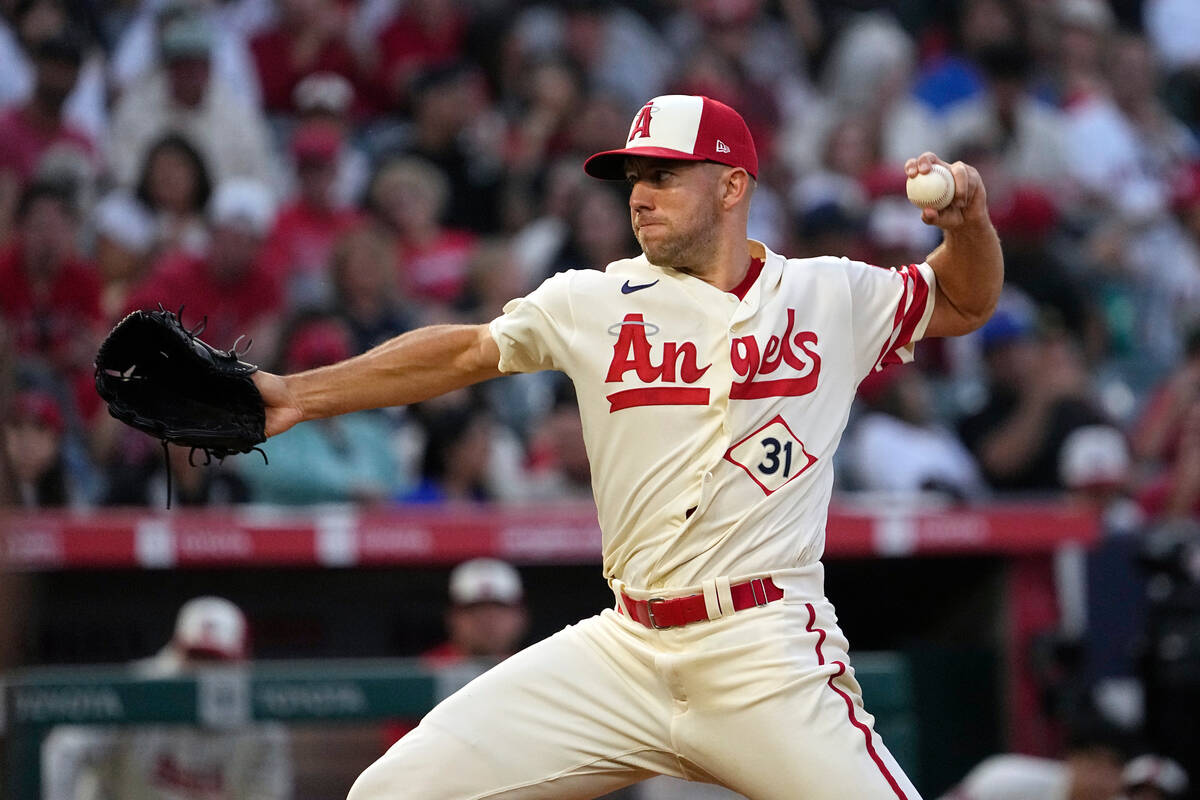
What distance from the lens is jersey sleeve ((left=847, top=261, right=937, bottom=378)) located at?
3471 millimetres

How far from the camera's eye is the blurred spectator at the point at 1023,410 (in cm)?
723

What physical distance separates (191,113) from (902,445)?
11.9 feet

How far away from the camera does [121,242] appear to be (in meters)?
7.30

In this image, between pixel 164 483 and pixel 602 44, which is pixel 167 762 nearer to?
pixel 164 483

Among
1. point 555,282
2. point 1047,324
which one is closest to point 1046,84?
point 1047,324

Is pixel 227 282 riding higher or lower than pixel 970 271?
higher

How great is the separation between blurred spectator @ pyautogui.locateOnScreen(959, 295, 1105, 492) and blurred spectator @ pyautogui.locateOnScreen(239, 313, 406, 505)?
264 centimetres

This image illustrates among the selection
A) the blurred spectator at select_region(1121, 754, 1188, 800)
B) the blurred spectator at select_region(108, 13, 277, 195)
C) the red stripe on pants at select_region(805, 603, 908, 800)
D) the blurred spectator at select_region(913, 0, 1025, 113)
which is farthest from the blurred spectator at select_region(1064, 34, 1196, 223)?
the red stripe on pants at select_region(805, 603, 908, 800)

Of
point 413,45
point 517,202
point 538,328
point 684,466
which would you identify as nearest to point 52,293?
point 517,202

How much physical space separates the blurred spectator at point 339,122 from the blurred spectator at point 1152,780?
14.3ft

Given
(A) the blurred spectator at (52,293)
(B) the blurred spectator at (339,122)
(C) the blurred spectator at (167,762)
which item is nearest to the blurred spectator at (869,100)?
(B) the blurred spectator at (339,122)

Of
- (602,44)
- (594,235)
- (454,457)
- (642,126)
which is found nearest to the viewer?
(642,126)

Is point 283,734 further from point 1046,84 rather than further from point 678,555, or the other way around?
point 1046,84

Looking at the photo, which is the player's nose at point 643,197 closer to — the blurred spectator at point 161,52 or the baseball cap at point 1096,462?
the baseball cap at point 1096,462
